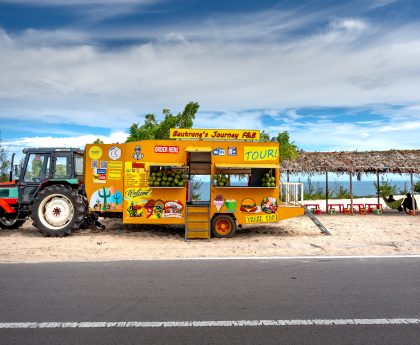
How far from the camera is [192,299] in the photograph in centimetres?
564

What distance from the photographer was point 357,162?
2003 centimetres

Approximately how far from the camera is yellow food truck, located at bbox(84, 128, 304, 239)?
12.0 meters

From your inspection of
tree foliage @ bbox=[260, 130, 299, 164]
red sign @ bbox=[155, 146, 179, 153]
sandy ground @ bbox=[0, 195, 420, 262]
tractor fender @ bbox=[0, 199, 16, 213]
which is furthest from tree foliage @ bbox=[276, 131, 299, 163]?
tractor fender @ bbox=[0, 199, 16, 213]

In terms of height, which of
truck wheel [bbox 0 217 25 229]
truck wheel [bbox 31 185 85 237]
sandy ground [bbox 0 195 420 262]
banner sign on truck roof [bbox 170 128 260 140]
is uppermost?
banner sign on truck roof [bbox 170 128 260 140]

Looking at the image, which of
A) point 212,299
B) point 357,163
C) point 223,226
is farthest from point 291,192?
point 212,299

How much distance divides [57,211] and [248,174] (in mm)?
5940

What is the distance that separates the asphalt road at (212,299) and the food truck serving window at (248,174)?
4050 millimetres

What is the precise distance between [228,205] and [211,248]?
6.81ft

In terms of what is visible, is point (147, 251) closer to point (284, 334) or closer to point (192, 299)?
point (192, 299)

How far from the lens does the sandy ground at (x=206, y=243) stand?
9.34 metres

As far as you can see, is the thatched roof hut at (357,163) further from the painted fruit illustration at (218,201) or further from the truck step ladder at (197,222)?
the truck step ladder at (197,222)

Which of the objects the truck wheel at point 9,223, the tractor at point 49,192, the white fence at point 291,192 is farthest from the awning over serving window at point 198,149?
the truck wheel at point 9,223

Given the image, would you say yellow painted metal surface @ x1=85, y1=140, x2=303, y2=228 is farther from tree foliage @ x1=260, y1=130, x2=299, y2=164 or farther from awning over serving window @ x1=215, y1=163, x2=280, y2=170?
tree foliage @ x1=260, y1=130, x2=299, y2=164

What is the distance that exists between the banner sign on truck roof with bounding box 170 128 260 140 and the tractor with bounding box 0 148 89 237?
3.19 metres
